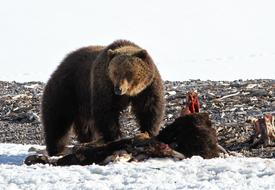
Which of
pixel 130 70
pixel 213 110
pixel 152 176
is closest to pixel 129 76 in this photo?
pixel 130 70

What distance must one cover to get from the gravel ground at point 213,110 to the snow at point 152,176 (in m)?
2.34

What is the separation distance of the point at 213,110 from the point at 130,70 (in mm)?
4863

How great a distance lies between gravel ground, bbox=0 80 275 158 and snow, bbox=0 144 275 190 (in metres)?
2.34

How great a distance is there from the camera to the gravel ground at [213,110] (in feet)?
35.0

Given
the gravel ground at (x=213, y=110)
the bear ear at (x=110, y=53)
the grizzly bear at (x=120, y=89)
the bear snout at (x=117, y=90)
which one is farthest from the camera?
the gravel ground at (x=213, y=110)

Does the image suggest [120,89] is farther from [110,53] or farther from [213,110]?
[213,110]

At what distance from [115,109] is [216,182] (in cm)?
332

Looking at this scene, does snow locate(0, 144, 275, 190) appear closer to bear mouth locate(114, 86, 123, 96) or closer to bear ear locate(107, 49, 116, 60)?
bear mouth locate(114, 86, 123, 96)

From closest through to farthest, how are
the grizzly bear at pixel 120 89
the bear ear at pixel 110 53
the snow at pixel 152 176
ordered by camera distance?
the snow at pixel 152 176 → the grizzly bear at pixel 120 89 → the bear ear at pixel 110 53

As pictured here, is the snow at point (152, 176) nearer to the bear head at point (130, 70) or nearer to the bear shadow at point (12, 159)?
the bear shadow at point (12, 159)

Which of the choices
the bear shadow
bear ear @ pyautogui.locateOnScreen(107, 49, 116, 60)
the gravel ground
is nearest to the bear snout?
bear ear @ pyautogui.locateOnScreen(107, 49, 116, 60)

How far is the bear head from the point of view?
9.15 metres

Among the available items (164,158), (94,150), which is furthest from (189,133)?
(94,150)

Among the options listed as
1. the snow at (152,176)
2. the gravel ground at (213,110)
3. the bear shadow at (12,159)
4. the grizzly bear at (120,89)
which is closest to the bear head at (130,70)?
the grizzly bear at (120,89)
